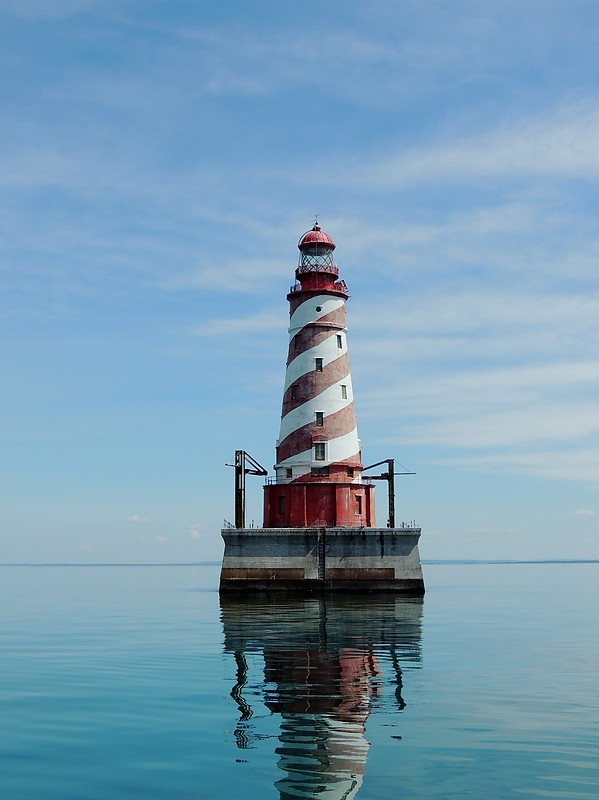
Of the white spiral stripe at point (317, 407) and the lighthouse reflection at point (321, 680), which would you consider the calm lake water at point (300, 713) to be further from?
the white spiral stripe at point (317, 407)

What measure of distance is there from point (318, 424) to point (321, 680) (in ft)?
96.5

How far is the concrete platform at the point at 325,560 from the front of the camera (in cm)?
4334

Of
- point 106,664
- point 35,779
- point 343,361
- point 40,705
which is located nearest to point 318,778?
point 35,779

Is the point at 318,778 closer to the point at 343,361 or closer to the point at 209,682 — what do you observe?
the point at 209,682

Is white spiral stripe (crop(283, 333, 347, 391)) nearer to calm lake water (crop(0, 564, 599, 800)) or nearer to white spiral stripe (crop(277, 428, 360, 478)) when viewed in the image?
white spiral stripe (crop(277, 428, 360, 478))

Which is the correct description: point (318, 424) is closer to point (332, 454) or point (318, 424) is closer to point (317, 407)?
point (317, 407)

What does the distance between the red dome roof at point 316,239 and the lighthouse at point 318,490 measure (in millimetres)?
60

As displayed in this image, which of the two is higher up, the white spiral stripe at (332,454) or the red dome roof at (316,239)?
the red dome roof at (316,239)

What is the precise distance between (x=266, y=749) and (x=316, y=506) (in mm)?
33943

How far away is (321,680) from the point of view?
718 inches

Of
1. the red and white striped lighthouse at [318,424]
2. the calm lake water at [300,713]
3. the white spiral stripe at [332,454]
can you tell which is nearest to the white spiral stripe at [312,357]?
the red and white striped lighthouse at [318,424]

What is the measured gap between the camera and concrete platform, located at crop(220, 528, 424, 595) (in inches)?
1706

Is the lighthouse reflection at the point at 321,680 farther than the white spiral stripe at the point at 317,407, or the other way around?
the white spiral stripe at the point at 317,407

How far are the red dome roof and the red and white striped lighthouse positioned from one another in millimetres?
1105
